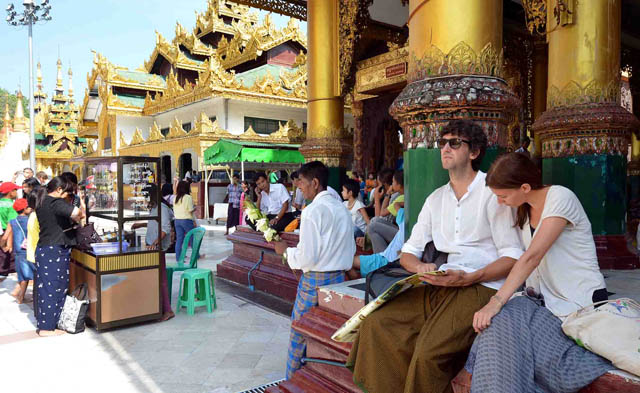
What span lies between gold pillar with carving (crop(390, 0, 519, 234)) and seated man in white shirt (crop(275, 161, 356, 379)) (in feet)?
2.30

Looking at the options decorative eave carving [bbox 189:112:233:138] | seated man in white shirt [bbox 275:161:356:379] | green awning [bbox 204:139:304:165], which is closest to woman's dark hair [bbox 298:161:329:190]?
seated man in white shirt [bbox 275:161:356:379]

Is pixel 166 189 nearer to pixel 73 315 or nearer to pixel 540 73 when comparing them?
pixel 73 315

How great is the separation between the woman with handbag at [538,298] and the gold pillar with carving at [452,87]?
2.34ft

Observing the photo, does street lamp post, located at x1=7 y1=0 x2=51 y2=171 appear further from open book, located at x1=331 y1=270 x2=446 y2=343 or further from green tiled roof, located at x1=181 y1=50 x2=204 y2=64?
open book, located at x1=331 y1=270 x2=446 y2=343

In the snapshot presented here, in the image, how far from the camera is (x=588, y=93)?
5625 millimetres

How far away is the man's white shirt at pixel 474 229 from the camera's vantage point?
2242 mm

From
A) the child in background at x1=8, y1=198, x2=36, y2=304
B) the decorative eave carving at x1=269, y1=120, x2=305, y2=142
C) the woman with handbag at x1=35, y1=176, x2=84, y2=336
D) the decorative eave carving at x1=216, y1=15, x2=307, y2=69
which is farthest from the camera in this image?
the decorative eave carving at x1=216, y1=15, x2=307, y2=69

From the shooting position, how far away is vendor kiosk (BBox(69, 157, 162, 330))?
17.4ft

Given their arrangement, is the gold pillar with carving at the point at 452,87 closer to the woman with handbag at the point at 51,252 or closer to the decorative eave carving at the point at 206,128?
the woman with handbag at the point at 51,252

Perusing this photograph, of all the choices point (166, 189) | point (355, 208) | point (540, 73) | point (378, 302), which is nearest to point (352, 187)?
point (355, 208)

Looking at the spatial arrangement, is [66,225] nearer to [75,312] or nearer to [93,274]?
[93,274]

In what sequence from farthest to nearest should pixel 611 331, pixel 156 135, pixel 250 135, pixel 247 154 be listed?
1. pixel 156 135
2. pixel 250 135
3. pixel 247 154
4. pixel 611 331

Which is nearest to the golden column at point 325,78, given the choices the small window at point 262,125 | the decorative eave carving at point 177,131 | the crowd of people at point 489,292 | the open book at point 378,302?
the crowd of people at point 489,292

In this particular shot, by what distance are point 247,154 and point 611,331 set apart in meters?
12.9
